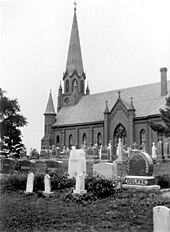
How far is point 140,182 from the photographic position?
14117 millimetres

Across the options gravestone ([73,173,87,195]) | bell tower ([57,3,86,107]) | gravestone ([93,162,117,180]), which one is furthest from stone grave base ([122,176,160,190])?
bell tower ([57,3,86,107])

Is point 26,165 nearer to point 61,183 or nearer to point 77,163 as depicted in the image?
point 77,163

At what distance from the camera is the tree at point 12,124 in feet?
114

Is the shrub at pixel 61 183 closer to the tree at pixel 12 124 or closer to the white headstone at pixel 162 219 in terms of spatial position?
the white headstone at pixel 162 219

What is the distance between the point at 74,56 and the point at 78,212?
178ft

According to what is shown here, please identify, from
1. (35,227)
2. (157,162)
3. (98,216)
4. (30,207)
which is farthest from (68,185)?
(157,162)

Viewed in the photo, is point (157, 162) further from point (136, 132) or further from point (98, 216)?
point (98, 216)

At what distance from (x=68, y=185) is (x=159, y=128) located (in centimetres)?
1086

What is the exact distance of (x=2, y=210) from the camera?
9906mm

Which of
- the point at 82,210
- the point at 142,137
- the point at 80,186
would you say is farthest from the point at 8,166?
the point at 142,137

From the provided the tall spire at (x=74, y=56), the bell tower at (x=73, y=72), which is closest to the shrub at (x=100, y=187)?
the bell tower at (x=73, y=72)

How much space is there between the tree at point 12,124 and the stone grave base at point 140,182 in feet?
72.1

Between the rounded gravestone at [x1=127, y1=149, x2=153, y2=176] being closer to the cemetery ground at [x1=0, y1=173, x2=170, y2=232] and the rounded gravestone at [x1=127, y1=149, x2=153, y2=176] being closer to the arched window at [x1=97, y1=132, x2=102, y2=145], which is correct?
the cemetery ground at [x1=0, y1=173, x2=170, y2=232]

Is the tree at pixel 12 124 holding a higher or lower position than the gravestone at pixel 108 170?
higher
